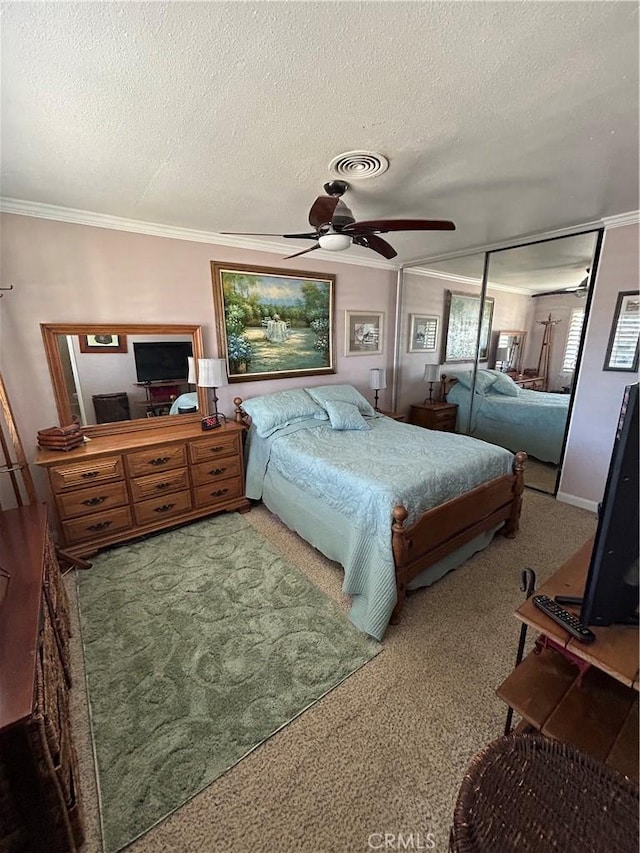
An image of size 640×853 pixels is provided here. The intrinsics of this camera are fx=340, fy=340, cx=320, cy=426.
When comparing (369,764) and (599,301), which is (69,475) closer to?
(369,764)

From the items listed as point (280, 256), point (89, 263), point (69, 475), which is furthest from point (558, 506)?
point (89, 263)

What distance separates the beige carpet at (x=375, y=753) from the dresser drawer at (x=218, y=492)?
125 cm

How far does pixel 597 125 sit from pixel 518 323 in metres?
2.34

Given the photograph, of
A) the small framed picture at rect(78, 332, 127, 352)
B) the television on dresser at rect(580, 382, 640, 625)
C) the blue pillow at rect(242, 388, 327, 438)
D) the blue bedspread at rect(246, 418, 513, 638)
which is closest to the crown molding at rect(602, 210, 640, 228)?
the blue bedspread at rect(246, 418, 513, 638)

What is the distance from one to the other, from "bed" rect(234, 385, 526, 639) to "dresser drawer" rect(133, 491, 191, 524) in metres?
0.56

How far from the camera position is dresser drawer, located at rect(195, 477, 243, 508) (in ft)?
9.37

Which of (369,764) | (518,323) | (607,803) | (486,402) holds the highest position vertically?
(518,323)

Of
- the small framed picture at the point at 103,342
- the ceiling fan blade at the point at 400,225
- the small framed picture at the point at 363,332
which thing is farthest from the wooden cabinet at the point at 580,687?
the small framed picture at the point at 363,332

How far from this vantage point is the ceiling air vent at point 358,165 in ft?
5.54

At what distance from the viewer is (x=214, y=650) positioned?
1.74 metres

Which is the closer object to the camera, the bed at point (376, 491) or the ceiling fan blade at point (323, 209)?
the ceiling fan blade at point (323, 209)

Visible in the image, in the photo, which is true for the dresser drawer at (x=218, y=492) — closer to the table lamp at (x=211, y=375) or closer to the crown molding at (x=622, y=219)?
the table lamp at (x=211, y=375)

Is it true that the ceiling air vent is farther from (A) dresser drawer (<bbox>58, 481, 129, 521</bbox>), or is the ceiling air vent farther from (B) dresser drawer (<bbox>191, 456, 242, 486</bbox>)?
(A) dresser drawer (<bbox>58, 481, 129, 521</bbox>)

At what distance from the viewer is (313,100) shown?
1.31 meters
